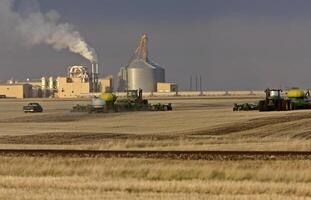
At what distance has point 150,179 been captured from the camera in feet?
64.3

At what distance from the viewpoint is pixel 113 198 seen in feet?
51.1

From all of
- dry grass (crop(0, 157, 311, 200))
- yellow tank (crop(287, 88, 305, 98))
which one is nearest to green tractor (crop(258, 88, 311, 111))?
yellow tank (crop(287, 88, 305, 98))

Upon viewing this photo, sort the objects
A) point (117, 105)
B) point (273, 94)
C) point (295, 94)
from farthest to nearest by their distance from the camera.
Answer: point (117, 105) < point (295, 94) < point (273, 94)

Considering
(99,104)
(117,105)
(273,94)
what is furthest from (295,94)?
(99,104)

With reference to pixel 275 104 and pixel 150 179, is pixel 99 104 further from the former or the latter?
pixel 150 179

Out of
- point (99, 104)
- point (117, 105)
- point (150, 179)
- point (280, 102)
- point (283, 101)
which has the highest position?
point (283, 101)

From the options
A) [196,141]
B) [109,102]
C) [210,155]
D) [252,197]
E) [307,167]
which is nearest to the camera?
[252,197]

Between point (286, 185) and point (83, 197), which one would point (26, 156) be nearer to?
point (83, 197)

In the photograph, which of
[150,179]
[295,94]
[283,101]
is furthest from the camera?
[295,94]

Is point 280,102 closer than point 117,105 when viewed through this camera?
Yes

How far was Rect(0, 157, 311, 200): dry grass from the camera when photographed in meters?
16.3

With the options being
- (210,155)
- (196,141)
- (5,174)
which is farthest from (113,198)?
(196,141)

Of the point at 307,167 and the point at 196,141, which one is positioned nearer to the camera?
the point at 307,167

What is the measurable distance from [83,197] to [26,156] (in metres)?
10.2
